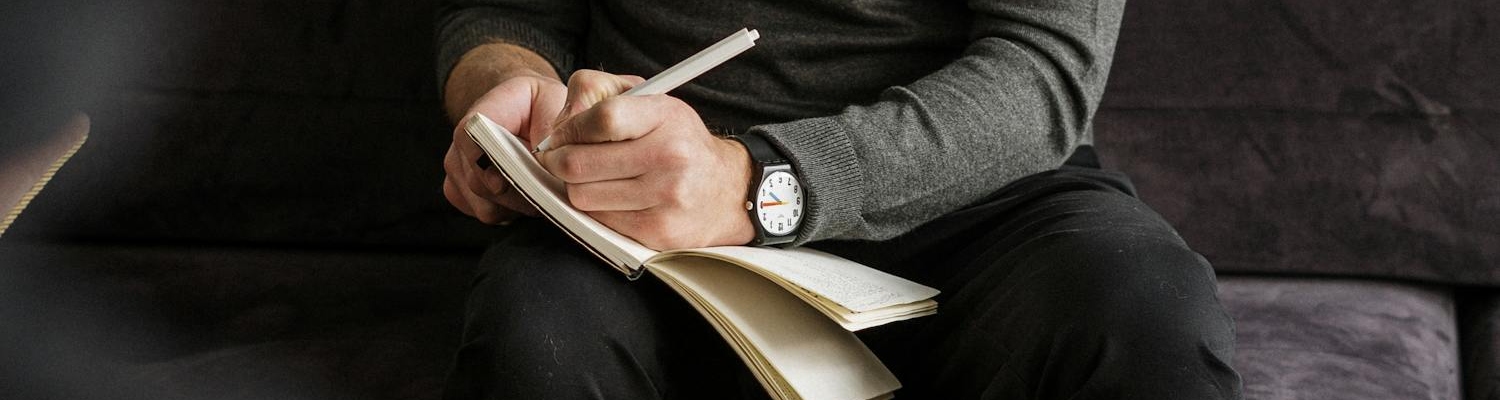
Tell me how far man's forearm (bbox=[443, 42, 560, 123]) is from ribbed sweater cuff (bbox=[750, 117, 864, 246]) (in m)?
0.29

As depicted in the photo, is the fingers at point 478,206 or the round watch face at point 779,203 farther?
the fingers at point 478,206

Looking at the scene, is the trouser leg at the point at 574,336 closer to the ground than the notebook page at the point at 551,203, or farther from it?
closer to the ground

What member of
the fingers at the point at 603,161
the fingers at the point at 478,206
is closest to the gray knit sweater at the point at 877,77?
the fingers at the point at 603,161

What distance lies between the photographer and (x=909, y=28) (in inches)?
42.2

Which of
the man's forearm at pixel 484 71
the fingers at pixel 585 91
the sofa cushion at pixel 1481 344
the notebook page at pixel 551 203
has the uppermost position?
the fingers at pixel 585 91

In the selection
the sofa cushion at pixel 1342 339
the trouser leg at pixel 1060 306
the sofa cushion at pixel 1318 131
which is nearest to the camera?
the trouser leg at pixel 1060 306

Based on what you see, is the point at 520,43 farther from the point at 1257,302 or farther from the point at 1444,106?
the point at 1444,106

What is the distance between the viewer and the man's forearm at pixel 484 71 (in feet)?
3.53

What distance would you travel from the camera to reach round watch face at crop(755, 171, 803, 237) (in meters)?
0.84

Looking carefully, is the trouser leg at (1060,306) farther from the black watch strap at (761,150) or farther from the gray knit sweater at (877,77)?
the black watch strap at (761,150)

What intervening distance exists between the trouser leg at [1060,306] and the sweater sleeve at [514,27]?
0.39m

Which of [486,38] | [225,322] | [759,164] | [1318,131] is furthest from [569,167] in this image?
[1318,131]

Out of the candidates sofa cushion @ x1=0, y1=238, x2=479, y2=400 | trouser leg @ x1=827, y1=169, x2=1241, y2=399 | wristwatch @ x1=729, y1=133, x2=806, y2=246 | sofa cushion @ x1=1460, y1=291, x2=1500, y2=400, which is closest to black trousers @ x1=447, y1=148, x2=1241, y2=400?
trouser leg @ x1=827, y1=169, x2=1241, y2=399

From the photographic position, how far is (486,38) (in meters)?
1.17
